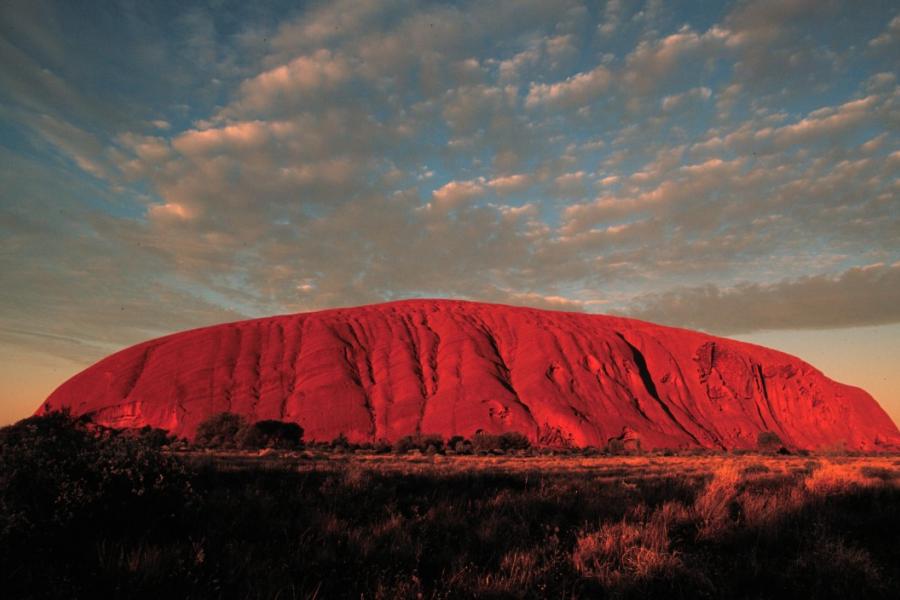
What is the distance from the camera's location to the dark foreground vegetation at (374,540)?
13.4 ft

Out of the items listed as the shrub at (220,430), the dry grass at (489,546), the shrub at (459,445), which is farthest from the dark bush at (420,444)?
the dry grass at (489,546)

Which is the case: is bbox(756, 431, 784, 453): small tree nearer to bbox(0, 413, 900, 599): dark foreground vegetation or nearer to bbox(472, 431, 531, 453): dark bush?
bbox(472, 431, 531, 453): dark bush

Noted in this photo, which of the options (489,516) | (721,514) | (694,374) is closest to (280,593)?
(489,516)

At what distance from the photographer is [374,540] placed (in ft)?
17.0

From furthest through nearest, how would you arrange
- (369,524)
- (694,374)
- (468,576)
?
(694,374)
(369,524)
(468,576)

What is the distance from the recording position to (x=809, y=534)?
6199mm

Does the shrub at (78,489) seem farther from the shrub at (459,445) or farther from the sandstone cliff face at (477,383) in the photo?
the sandstone cliff face at (477,383)

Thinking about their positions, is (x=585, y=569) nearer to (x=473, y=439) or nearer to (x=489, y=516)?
(x=489, y=516)

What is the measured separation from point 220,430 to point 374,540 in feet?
135

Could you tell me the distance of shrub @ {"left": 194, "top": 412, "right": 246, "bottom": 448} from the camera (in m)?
40.0

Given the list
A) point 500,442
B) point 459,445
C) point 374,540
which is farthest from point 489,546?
point 500,442

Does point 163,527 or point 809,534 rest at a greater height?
point 163,527

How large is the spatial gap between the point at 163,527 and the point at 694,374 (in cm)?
6579

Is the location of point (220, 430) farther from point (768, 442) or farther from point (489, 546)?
point (768, 442)
